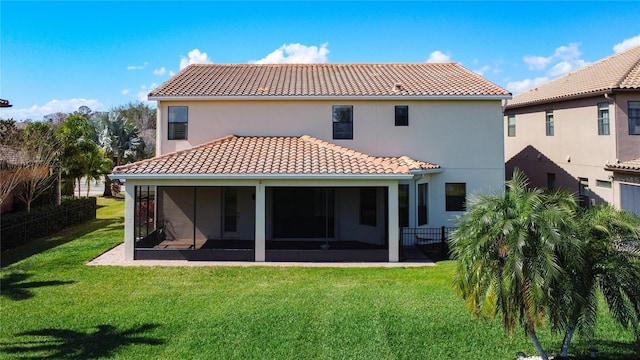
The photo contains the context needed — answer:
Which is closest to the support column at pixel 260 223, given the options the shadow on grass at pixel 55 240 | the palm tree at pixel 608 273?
the shadow on grass at pixel 55 240

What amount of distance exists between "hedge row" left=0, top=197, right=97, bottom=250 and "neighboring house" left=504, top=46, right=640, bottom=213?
24800 mm

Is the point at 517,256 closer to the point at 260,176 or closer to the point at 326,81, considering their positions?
the point at 260,176

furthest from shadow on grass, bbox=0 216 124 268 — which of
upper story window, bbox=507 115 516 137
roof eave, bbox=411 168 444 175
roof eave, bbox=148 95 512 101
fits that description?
upper story window, bbox=507 115 516 137

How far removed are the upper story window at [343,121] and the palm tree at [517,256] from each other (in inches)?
518

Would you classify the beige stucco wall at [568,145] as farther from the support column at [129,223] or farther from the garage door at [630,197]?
the support column at [129,223]

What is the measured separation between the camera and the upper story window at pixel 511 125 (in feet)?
94.8

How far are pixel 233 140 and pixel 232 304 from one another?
9755 mm

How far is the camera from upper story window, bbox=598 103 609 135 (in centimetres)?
1922

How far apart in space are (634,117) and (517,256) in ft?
54.2

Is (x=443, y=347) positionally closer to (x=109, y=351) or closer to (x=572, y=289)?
(x=572, y=289)

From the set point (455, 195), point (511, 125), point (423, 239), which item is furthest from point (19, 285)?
point (511, 125)

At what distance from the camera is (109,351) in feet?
26.4

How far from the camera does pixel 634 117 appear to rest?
60.5 feet

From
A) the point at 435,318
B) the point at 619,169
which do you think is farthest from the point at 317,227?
the point at 619,169
